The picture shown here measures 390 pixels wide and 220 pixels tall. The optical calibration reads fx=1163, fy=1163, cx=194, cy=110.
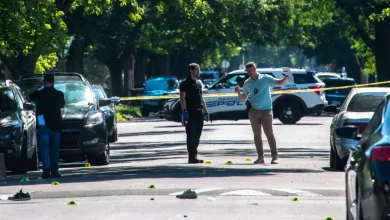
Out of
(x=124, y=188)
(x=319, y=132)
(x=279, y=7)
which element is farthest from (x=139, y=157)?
(x=279, y=7)

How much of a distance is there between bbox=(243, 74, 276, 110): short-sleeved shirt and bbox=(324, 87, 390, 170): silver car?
138 cm

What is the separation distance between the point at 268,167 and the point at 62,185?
13.4 ft

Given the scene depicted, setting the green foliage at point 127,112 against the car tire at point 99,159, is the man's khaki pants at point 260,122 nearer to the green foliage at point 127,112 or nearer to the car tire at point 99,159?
the car tire at point 99,159

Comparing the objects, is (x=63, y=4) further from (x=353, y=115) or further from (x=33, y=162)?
(x=353, y=115)

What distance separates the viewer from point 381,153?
25.8 feet

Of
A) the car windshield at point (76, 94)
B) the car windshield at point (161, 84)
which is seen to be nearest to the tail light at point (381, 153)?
the car windshield at point (76, 94)

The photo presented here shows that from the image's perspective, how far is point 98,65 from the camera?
9938 cm

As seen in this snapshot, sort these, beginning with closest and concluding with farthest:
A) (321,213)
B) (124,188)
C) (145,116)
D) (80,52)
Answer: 1. (321,213)
2. (124,188)
3. (80,52)
4. (145,116)

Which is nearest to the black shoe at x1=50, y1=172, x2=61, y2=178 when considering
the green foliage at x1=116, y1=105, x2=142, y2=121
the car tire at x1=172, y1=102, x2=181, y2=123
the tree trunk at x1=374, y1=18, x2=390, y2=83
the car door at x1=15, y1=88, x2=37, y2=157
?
the car door at x1=15, y1=88, x2=37, y2=157

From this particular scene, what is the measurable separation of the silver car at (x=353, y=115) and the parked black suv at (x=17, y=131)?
16.2 ft

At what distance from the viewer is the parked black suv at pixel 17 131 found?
18.3 m

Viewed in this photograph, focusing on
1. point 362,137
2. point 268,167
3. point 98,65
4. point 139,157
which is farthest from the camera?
point 98,65

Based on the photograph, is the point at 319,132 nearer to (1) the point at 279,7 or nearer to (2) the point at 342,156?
(2) the point at 342,156

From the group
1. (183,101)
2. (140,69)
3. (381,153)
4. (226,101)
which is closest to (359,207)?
(381,153)
